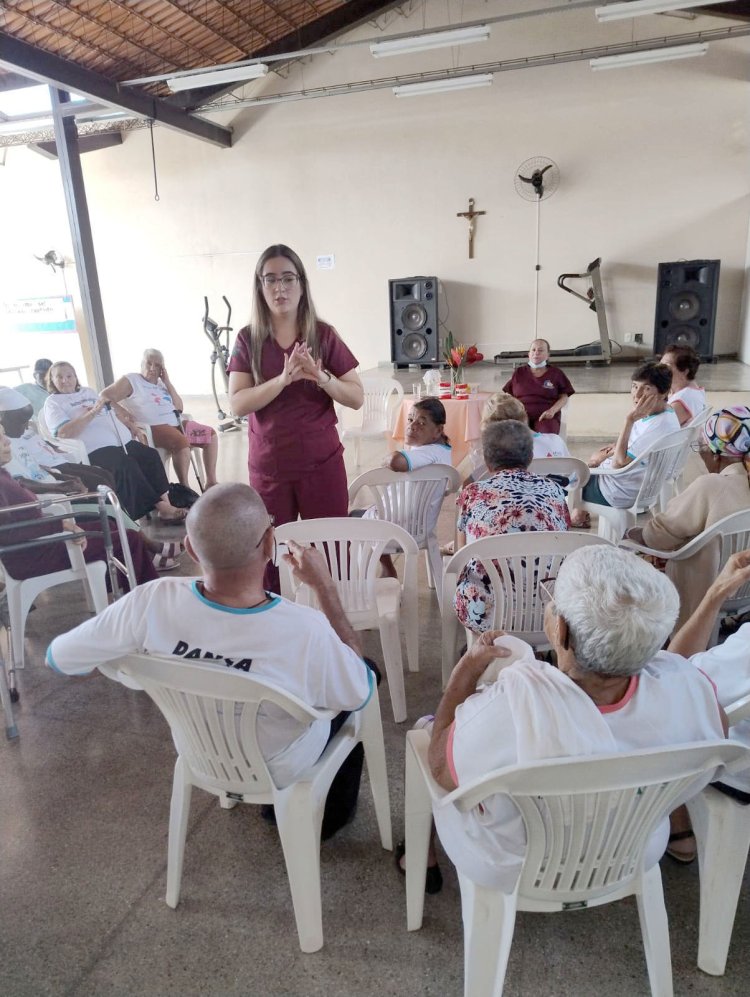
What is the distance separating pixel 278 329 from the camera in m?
1.95

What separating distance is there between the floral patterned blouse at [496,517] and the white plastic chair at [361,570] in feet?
0.68

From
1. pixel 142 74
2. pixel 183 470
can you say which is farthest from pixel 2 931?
pixel 142 74

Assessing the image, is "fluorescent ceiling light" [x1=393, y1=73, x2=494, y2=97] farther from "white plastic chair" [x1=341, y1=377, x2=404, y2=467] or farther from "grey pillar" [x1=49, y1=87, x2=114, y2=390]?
"white plastic chair" [x1=341, y1=377, x2=404, y2=467]

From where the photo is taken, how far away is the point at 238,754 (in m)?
1.15

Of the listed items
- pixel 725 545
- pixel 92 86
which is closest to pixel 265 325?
pixel 725 545

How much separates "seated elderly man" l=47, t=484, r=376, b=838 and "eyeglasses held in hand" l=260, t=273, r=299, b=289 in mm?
924

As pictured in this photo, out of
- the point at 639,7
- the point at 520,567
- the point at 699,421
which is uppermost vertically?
the point at 639,7

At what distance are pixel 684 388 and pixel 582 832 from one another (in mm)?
3110

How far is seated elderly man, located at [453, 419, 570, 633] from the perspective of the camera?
67.7 inches

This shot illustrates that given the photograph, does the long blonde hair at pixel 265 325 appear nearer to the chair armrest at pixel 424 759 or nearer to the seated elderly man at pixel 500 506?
the seated elderly man at pixel 500 506

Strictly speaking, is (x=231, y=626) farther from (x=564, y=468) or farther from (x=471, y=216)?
(x=471, y=216)

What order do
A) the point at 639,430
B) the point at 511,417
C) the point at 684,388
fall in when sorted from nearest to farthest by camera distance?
the point at 511,417 → the point at 639,430 → the point at 684,388

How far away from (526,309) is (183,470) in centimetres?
545

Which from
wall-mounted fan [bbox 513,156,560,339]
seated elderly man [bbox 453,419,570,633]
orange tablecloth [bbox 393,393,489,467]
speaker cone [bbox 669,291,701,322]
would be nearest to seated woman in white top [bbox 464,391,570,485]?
seated elderly man [bbox 453,419,570,633]
